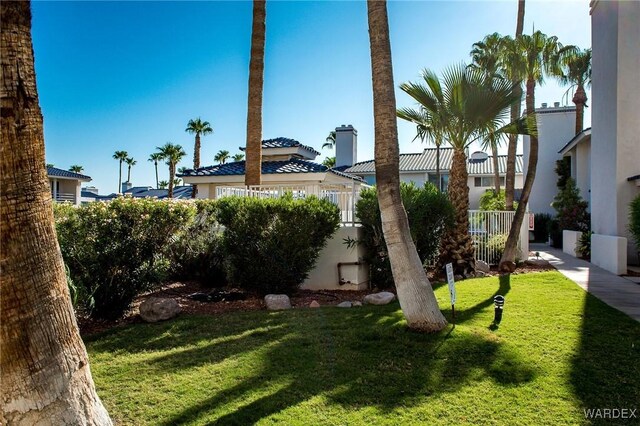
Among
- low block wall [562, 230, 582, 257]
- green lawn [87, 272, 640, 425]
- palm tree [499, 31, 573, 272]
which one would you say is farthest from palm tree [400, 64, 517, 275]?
low block wall [562, 230, 582, 257]

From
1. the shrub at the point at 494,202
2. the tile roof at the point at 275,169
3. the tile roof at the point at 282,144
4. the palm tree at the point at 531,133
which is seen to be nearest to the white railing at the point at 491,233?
the palm tree at the point at 531,133

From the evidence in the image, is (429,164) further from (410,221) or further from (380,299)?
(380,299)

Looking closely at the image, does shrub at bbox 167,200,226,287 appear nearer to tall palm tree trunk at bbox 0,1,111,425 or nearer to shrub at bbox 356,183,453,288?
shrub at bbox 356,183,453,288

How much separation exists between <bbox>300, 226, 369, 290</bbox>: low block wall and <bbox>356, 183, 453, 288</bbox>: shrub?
0.26 m

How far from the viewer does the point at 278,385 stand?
425cm

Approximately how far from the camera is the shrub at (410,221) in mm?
9351

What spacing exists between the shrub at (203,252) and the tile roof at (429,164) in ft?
72.4

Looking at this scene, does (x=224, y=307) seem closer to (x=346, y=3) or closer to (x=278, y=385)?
(x=278, y=385)

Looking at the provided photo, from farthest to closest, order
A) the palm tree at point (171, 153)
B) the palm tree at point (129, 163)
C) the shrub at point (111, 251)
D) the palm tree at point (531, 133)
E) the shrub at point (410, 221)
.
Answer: the palm tree at point (129, 163)
the palm tree at point (171, 153)
the palm tree at point (531, 133)
the shrub at point (410, 221)
the shrub at point (111, 251)

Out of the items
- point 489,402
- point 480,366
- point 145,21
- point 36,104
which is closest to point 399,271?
point 480,366

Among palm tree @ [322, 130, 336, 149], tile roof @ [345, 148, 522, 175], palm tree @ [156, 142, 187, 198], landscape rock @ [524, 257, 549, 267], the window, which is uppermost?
palm tree @ [322, 130, 336, 149]

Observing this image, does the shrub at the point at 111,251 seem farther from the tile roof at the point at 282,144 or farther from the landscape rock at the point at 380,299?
the tile roof at the point at 282,144

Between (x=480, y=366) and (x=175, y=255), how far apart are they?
23.5ft

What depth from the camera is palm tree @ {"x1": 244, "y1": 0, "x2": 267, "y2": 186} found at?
12391mm
